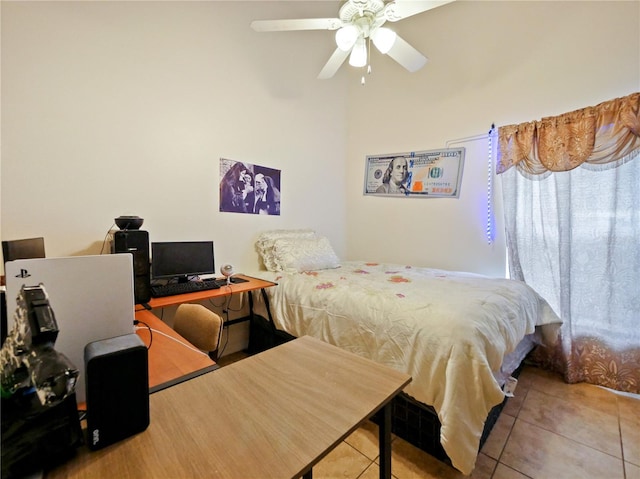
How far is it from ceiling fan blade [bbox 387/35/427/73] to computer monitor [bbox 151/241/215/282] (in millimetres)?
1966

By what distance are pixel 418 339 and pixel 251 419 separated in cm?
103

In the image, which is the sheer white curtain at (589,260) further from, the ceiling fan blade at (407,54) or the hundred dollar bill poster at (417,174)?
the ceiling fan blade at (407,54)

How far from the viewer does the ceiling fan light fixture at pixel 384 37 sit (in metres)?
1.80

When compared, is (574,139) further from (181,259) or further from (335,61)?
(181,259)

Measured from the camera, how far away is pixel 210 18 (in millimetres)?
2355

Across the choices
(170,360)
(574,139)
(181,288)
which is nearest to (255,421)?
(170,360)

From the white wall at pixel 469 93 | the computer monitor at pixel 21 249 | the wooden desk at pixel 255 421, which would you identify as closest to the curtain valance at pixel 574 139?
the white wall at pixel 469 93

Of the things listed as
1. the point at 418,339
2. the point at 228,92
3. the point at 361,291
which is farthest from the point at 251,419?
the point at 228,92

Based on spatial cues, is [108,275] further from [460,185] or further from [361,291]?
[460,185]

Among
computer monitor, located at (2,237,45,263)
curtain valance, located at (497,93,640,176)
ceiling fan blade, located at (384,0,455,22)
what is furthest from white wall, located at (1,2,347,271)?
curtain valance, located at (497,93,640,176)

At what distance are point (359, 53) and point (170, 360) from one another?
214cm

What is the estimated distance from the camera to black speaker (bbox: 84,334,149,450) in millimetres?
589

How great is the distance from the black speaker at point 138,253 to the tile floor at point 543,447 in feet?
4.49

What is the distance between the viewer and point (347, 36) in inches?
72.9
